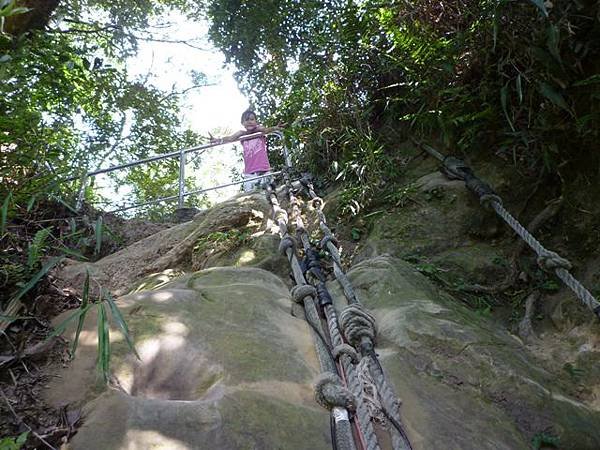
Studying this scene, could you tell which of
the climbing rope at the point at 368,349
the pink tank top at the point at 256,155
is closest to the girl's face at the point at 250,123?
the pink tank top at the point at 256,155

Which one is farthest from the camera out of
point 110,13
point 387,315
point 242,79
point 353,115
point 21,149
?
point 110,13

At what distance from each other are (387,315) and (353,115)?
2.54 m

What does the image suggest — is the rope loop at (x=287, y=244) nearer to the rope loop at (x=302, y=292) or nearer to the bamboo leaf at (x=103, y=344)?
the rope loop at (x=302, y=292)

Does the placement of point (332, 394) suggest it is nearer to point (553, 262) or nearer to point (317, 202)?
point (553, 262)

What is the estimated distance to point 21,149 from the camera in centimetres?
160

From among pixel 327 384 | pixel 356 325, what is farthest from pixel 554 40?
pixel 327 384

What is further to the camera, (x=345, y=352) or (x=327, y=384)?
(x=345, y=352)

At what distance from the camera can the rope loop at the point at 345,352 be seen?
5.61ft

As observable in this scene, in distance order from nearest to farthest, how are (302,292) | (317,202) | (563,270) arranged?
(563,270) → (302,292) → (317,202)

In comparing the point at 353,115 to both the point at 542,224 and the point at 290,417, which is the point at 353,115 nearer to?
the point at 542,224

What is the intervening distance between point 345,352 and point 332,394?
0.89 ft

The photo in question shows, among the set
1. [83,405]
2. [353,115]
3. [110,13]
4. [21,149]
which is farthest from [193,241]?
[110,13]

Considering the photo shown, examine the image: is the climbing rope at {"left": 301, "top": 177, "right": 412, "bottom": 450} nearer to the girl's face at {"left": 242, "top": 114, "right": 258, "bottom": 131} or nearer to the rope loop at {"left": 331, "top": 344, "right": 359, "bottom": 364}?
the rope loop at {"left": 331, "top": 344, "right": 359, "bottom": 364}

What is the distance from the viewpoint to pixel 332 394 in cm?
146
